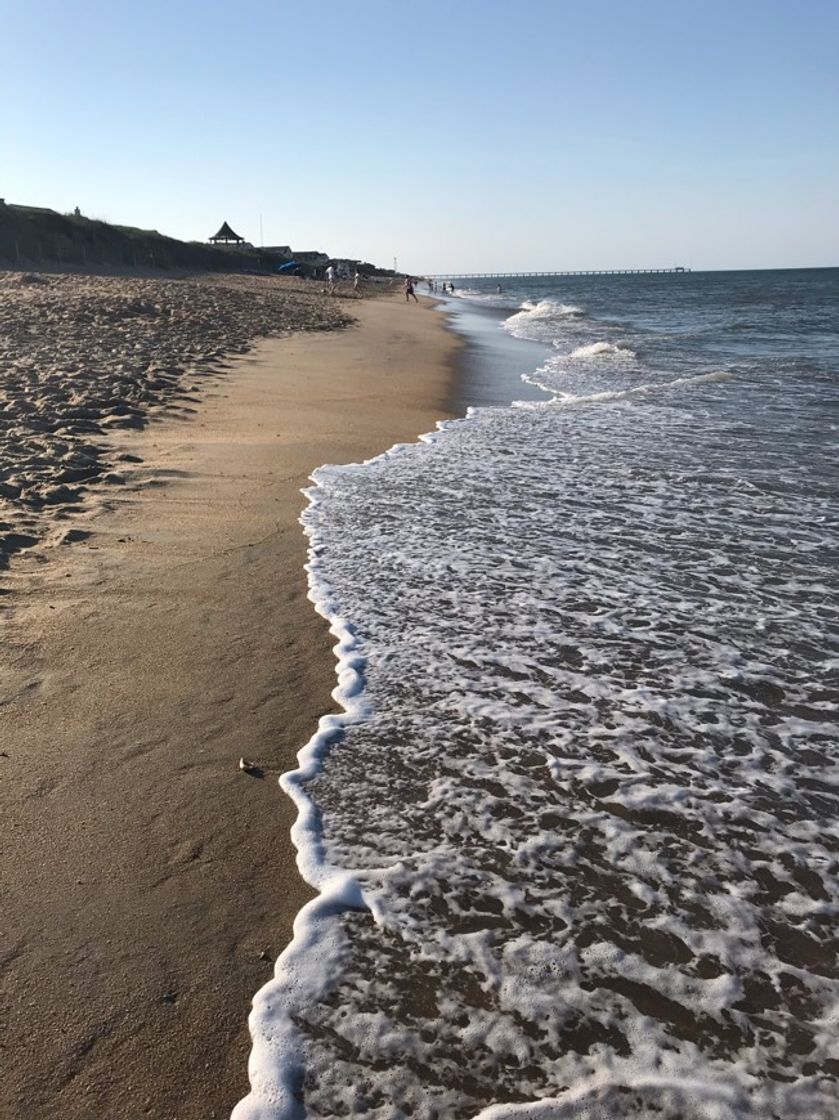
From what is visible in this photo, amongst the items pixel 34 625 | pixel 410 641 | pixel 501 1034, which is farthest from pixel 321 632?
pixel 501 1034

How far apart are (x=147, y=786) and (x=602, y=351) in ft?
66.3

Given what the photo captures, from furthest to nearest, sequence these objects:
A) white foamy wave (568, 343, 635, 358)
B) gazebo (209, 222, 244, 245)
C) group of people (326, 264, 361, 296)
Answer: gazebo (209, 222, 244, 245), group of people (326, 264, 361, 296), white foamy wave (568, 343, 635, 358)

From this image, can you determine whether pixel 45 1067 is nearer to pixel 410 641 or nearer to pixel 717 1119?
pixel 717 1119

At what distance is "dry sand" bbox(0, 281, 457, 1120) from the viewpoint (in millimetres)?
2064

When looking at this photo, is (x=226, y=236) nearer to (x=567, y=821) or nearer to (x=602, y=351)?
(x=602, y=351)

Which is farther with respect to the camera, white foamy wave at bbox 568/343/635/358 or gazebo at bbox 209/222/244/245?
gazebo at bbox 209/222/244/245

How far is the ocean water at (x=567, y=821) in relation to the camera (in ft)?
6.86

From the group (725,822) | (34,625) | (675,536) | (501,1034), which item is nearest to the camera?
(501,1034)

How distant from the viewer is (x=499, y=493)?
24.3ft

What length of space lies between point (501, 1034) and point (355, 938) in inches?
20.9

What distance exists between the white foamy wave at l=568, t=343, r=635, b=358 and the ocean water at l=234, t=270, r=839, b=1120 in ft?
47.8

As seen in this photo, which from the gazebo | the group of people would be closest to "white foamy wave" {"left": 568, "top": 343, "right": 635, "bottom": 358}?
the group of people

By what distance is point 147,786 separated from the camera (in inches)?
122

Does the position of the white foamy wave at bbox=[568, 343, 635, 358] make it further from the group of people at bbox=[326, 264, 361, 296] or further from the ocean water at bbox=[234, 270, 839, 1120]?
the group of people at bbox=[326, 264, 361, 296]
